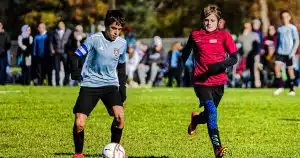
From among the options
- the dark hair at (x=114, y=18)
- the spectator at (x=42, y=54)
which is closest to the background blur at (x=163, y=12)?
the spectator at (x=42, y=54)

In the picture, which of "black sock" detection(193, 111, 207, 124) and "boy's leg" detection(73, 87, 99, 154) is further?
"black sock" detection(193, 111, 207, 124)

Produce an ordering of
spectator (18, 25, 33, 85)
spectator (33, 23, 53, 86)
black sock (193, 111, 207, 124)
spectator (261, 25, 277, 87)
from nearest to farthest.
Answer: black sock (193, 111, 207, 124) → spectator (33, 23, 53, 86) → spectator (18, 25, 33, 85) → spectator (261, 25, 277, 87)

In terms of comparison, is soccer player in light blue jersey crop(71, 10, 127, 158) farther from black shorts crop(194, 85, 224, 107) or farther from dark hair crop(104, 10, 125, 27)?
black shorts crop(194, 85, 224, 107)

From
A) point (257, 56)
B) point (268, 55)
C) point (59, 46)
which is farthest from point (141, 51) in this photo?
point (59, 46)

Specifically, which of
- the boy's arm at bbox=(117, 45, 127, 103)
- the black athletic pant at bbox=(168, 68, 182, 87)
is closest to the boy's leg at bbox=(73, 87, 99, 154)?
the boy's arm at bbox=(117, 45, 127, 103)

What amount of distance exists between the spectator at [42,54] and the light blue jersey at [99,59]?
20.1 metres

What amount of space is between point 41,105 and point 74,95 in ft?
12.9

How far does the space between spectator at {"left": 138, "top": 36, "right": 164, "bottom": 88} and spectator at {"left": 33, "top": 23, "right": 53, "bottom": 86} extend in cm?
450

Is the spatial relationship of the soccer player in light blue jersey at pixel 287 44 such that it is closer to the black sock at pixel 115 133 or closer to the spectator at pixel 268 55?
the spectator at pixel 268 55

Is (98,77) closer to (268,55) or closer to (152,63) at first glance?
(268,55)

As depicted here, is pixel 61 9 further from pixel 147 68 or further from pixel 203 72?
pixel 203 72

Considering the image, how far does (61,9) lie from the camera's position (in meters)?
75.0

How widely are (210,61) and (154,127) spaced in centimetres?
469

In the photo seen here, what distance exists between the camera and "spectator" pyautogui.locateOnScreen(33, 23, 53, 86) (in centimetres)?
3189
